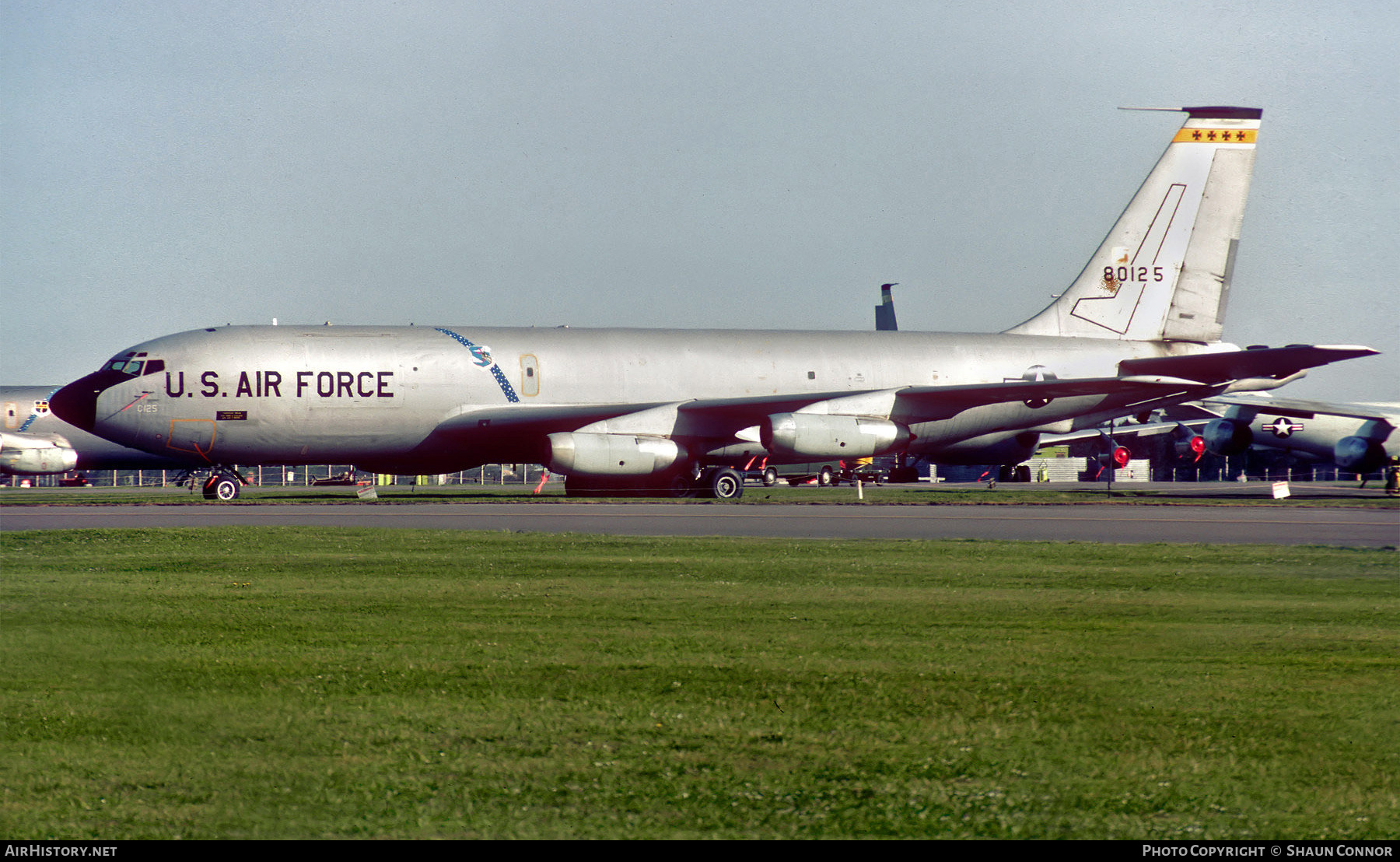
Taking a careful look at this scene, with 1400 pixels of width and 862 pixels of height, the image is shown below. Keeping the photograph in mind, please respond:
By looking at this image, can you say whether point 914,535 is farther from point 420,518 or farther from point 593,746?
point 593,746

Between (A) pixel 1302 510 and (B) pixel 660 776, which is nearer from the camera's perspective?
(B) pixel 660 776

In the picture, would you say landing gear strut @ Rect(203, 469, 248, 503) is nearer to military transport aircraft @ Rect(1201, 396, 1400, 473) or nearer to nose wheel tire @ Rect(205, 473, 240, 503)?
Result: nose wheel tire @ Rect(205, 473, 240, 503)

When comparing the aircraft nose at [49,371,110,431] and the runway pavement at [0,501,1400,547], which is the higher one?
the aircraft nose at [49,371,110,431]

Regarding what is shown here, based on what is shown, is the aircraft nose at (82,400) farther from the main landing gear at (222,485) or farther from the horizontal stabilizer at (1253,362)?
the horizontal stabilizer at (1253,362)

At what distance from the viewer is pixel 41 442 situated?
5728cm

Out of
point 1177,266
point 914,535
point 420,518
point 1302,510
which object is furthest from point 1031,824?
point 1177,266

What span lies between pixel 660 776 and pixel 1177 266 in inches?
1436

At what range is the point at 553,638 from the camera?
25.6 ft

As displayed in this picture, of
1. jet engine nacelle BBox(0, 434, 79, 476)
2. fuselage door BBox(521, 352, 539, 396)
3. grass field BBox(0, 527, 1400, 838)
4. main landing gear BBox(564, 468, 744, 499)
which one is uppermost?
fuselage door BBox(521, 352, 539, 396)

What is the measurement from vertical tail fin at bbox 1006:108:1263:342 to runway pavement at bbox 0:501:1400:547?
37.1ft

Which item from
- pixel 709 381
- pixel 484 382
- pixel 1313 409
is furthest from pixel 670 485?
pixel 1313 409

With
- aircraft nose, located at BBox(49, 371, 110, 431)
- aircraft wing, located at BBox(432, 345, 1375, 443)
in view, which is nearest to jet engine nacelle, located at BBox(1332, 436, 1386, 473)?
aircraft wing, located at BBox(432, 345, 1375, 443)

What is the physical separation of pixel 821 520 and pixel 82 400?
58.3 feet

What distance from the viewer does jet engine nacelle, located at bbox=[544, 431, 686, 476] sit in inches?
1156
